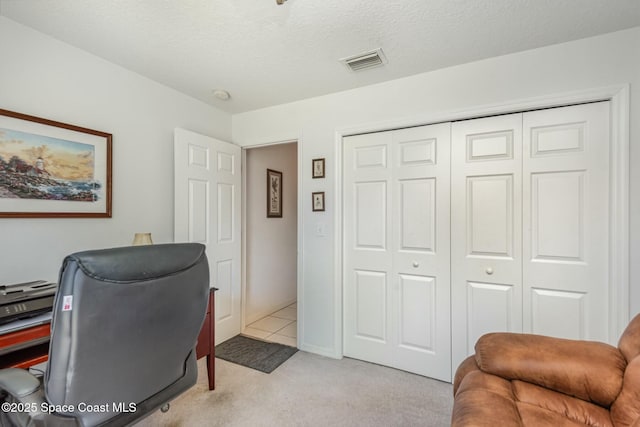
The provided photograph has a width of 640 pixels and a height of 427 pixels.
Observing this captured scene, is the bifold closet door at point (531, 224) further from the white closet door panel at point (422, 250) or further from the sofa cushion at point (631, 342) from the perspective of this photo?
the sofa cushion at point (631, 342)

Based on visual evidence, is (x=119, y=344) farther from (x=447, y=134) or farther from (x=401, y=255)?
(x=447, y=134)

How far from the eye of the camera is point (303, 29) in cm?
175

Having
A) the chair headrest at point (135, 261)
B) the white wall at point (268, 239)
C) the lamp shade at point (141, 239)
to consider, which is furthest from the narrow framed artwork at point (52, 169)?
the white wall at point (268, 239)

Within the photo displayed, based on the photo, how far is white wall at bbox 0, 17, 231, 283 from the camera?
1687mm

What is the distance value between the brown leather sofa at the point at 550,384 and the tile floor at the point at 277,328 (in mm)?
1935

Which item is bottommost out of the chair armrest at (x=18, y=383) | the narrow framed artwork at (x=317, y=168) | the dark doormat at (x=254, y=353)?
the dark doormat at (x=254, y=353)

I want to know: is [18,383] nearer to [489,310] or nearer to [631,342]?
A: [631,342]

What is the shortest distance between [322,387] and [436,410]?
77 cm

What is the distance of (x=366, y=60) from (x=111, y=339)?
2127 millimetres

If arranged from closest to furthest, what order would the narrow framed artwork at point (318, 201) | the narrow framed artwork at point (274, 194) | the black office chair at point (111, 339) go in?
the black office chair at point (111, 339)
the narrow framed artwork at point (318, 201)
the narrow framed artwork at point (274, 194)

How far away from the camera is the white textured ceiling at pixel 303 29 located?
1560mm

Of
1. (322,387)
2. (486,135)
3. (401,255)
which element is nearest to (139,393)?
(322,387)

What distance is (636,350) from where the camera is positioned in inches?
45.9

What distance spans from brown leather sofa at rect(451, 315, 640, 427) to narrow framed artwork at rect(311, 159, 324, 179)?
178cm
